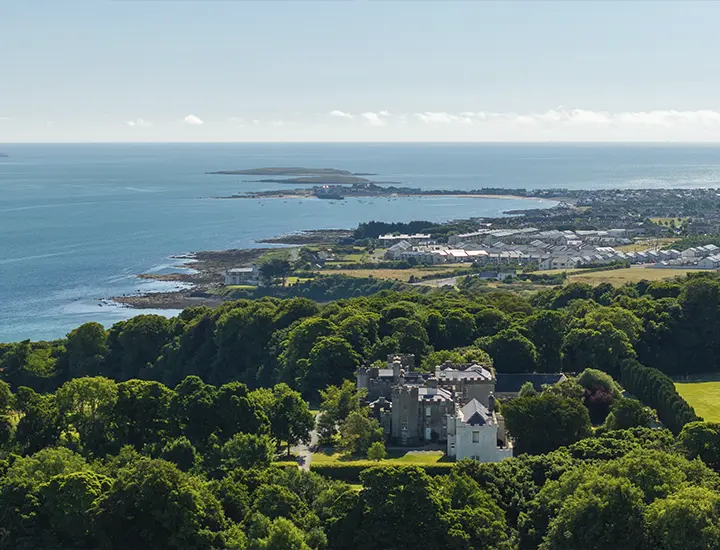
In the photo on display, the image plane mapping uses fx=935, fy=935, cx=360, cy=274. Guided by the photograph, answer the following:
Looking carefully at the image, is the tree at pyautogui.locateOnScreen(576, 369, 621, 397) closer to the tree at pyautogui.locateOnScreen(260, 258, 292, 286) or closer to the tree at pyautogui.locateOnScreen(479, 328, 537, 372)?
the tree at pyautogui.locateOnScreen(479, 328, 537, 372)

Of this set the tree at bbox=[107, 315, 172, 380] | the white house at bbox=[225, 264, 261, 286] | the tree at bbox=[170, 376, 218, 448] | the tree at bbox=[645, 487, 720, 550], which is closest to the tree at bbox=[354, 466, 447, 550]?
the tree at bbox=[645, 487, 720, 550]

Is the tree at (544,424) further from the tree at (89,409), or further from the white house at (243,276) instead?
the white house at (243,276)

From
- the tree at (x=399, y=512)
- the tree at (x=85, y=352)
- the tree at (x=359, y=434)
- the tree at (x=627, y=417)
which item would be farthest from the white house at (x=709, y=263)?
the tree at (x=399, y=512)

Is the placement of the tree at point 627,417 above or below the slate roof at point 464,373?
below

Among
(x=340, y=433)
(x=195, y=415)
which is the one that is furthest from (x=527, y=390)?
(x=195, y=415)

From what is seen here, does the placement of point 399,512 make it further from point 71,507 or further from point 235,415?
point 235,415

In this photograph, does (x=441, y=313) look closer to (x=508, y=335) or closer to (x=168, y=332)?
(x=508, y=335)

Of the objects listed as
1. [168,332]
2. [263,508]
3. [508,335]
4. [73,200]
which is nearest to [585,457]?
[263,508]
